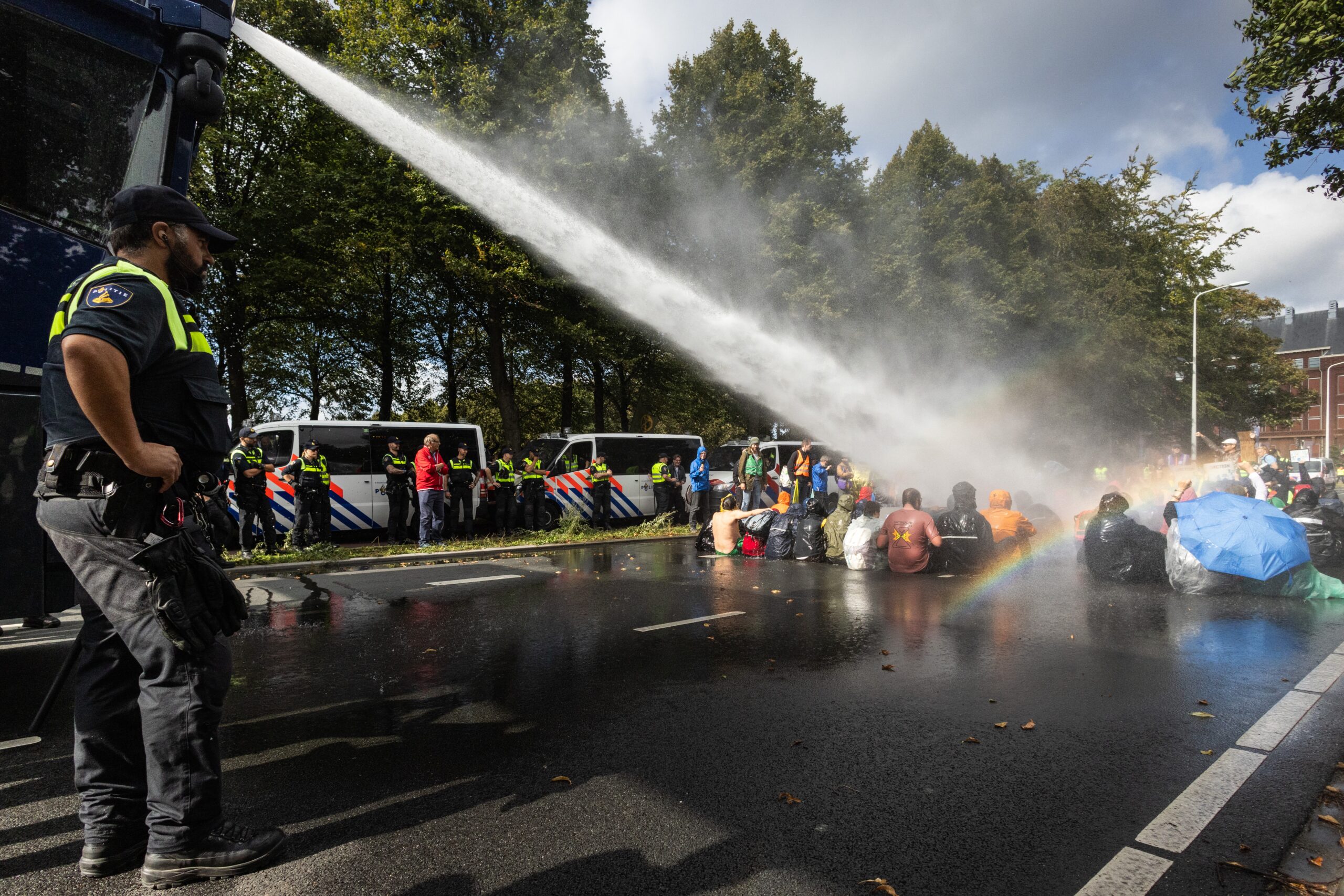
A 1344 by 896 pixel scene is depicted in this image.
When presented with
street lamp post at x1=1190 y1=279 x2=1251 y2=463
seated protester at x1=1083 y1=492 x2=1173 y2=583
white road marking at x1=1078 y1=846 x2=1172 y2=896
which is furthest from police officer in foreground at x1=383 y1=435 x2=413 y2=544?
street lamp post at x1=1190 y1=279 x2=1251 y2=463

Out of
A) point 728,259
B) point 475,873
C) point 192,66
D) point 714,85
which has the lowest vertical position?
point 475,873

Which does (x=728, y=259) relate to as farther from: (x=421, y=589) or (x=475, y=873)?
(x=475, y=873)

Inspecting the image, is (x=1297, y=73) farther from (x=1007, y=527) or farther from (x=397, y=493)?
(x=397, y=493)

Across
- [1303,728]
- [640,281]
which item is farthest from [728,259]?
[1303,728]

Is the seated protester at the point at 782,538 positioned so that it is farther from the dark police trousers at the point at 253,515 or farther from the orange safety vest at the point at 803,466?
the dark police trousers at the point at 253,515

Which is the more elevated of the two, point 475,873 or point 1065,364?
point 1065,364

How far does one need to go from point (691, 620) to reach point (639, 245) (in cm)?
1483

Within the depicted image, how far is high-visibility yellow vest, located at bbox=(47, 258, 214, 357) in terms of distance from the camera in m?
2.30

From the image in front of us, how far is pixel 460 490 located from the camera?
14023 millimetres

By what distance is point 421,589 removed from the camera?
8273 mm

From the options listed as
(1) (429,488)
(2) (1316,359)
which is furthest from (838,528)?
(2) (1316,359)

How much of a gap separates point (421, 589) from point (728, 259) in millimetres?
15448

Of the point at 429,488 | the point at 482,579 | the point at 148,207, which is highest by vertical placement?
the point at 148,207

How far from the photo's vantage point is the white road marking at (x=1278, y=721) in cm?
370
